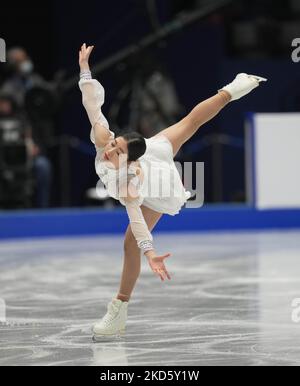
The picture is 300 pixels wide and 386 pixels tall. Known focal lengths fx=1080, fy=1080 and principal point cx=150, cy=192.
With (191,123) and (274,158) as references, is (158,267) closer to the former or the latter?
(191,123)

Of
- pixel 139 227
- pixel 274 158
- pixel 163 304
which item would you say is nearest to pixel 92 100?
pixel 139 227

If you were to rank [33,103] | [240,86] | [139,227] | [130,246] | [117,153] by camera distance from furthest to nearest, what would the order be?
[33,103]
[240,86]
[130,246]
[117,153]
[139,227]

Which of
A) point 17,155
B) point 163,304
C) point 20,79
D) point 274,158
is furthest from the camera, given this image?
point 274,158

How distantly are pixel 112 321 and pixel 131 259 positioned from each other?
1.29 feet

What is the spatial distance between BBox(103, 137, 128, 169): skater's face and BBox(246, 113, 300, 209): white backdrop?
686cm

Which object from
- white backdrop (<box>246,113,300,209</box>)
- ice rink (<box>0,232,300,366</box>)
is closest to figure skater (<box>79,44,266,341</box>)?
ice rink (<box>0,232,300,366</box>)

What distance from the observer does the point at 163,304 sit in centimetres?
741

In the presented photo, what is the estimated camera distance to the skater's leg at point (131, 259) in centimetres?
607

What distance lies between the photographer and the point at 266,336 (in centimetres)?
607

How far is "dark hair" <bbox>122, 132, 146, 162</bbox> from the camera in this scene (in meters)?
5.84

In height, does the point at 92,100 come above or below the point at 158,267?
above

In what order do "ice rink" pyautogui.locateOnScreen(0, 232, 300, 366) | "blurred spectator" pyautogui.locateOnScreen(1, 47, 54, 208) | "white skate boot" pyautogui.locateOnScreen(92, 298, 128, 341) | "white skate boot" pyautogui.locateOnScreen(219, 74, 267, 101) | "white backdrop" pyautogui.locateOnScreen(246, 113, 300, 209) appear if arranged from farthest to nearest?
"white backdrop" pyautogui.locateOnScreen(246, 113, 300, 209)
"blurred spectator" pyautogui.locateOnScreen(1, 47, 54, 208)
"white skate boot" pyautogui.locateOnScreen(219, 74, 267, 101)
"white skate boot" pyautogui.locateOnScreen(92, 298, 128, 341)
"ice rink" pyautogui.locateOnScreen(0, 232, 300, 366)

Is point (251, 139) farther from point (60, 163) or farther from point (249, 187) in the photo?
point (60, 163)

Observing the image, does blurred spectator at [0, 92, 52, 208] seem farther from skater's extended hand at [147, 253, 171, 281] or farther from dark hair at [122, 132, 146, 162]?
skater's extended hand at [147, 253, 171, 281]
